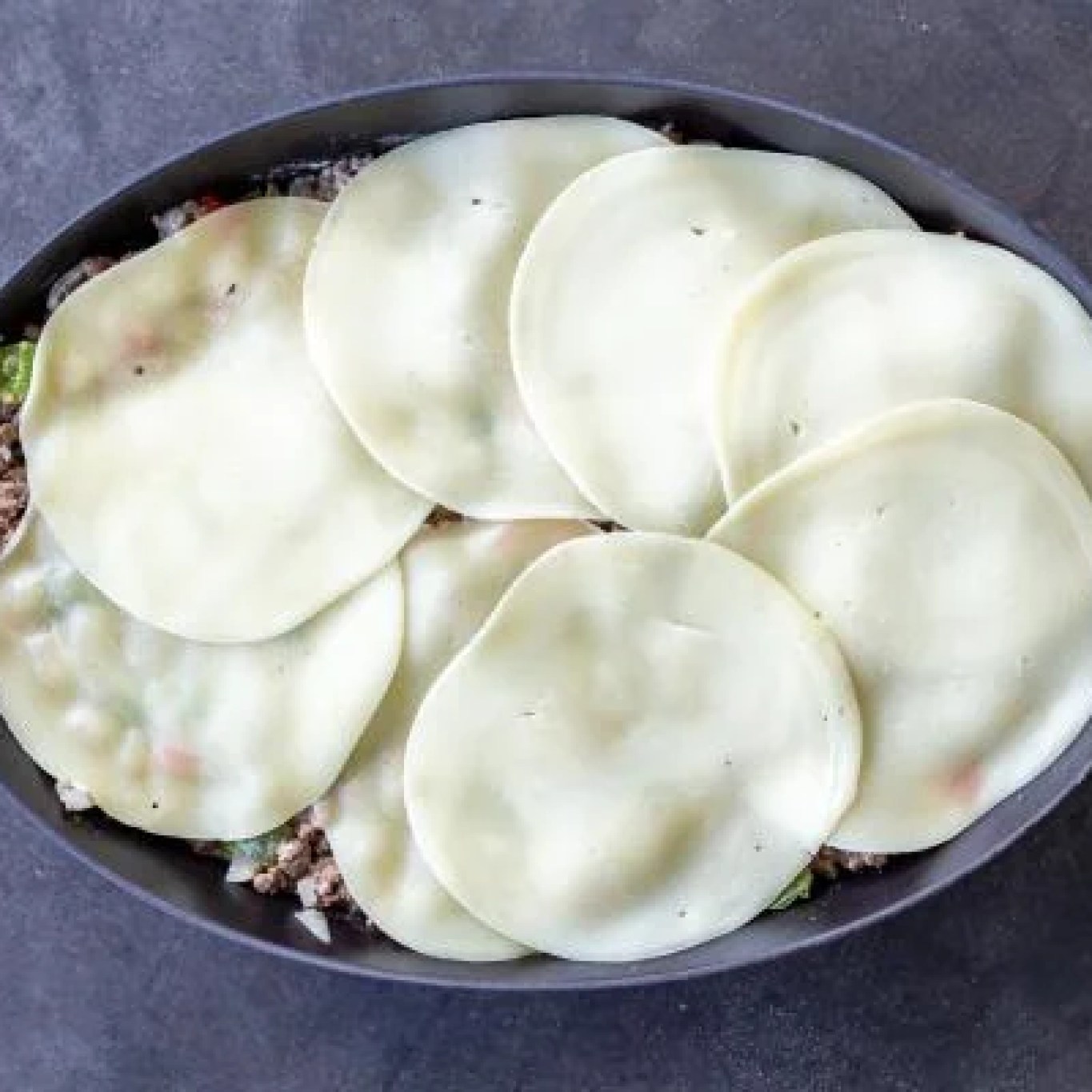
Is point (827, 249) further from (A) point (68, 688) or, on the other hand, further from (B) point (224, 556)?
(A) point (68, 688)

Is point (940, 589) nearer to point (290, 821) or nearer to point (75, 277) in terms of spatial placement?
point (290, 821)

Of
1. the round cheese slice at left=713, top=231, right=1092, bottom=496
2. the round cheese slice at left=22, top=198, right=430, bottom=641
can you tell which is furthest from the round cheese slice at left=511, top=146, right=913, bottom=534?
the round cheese slice at left=22, top=198, right=430, bottom=641

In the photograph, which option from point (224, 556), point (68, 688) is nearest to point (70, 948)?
point (68, 688)

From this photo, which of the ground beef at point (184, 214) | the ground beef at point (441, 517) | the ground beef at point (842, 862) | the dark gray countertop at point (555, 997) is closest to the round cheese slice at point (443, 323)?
the ground beef at point (441, 517)

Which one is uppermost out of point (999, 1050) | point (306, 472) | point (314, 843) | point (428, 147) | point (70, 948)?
point (428, 147)

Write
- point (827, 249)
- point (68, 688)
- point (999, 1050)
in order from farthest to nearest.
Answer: point (999, 1050) < point (68, 688) < point (827, 249)

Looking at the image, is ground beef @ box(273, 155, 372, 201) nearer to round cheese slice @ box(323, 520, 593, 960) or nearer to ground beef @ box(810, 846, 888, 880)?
round cheese slice @ box(323, 520, 593, 960)
